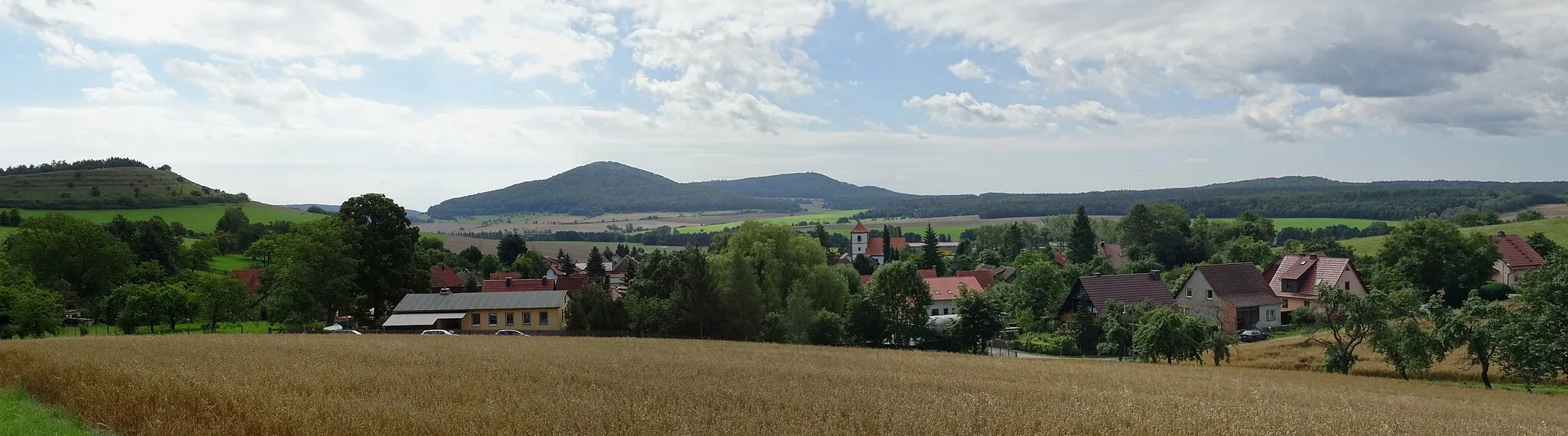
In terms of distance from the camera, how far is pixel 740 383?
49.1 feet

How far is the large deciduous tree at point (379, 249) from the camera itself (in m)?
49.1

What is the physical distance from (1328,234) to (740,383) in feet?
587

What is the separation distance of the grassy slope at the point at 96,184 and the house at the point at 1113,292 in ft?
450

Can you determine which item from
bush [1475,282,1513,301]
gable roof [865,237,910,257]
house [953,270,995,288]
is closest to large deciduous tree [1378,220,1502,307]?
bush [1475,282,1513,301]

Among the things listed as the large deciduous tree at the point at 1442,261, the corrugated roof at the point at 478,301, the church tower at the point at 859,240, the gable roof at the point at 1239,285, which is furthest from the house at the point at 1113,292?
the church tower at the point at 859,240

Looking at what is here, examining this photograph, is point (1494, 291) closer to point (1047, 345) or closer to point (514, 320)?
point (1047, 345)

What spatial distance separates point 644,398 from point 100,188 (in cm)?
16133

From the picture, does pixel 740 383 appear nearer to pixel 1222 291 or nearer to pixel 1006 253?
pixel 1222 291

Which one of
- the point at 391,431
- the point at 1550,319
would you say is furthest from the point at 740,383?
the point at 1550,319

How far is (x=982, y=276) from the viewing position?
9288cm

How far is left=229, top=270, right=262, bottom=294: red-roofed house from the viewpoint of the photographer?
7527 cm

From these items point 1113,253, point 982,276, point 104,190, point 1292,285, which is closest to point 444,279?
point 982,276

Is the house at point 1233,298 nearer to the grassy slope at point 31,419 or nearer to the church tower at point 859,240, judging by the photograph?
the grassy slope at point 31,419

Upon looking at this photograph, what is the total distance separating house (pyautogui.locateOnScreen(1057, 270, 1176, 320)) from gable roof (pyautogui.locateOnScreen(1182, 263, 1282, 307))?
3.16 metres
